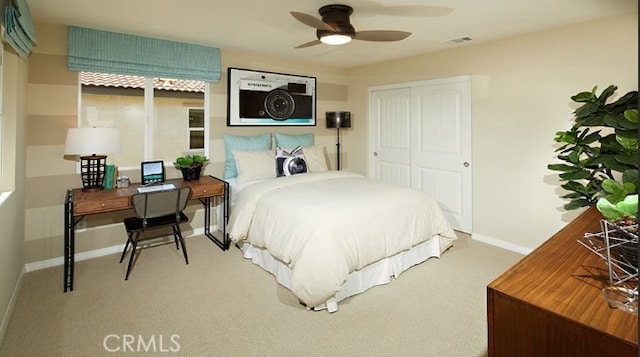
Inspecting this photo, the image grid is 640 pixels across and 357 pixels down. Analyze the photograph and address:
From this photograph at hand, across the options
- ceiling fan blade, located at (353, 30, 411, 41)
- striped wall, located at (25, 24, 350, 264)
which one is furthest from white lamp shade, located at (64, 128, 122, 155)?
ceiling fan blade, located at (353, 30, 411, 41)

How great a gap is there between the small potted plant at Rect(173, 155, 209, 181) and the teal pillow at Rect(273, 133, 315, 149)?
1056mm

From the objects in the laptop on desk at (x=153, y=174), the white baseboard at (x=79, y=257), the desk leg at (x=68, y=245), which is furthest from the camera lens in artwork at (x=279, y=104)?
the desk leg at (x=68, y=245)

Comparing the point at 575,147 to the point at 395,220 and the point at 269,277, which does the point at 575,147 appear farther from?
the point at 269,277

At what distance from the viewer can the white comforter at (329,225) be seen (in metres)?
2.40

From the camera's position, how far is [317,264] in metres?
2.38

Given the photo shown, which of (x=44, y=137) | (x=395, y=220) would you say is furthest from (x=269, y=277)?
(x=44, y=137)

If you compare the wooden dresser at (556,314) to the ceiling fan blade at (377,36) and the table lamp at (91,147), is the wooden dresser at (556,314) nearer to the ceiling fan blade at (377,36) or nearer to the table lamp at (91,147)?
the ceiling fan blade at (377,36)

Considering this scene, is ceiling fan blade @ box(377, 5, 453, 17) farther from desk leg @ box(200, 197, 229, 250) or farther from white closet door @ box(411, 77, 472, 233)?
desk leg @ box(200, 197, 229, 250)

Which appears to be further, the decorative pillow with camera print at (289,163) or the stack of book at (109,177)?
the decorative pillow with camera print at (289,163)

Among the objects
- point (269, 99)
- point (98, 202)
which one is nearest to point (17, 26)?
point (98, 202)

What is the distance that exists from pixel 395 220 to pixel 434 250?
78 cm

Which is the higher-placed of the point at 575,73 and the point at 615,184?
the point at 575,73

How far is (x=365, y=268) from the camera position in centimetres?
274

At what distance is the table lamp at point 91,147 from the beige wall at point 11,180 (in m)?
0.35
